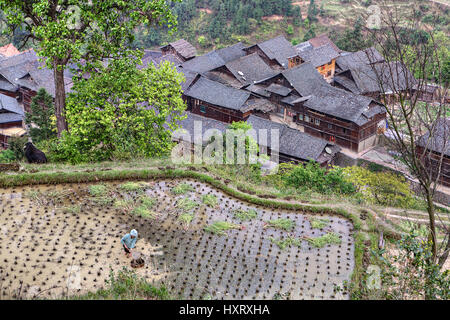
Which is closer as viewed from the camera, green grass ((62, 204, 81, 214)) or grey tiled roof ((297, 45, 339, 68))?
green grass ((62, 204, 81, 214))

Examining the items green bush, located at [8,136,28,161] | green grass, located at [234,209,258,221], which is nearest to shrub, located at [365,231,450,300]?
green grass, located at [234,209,258,221]

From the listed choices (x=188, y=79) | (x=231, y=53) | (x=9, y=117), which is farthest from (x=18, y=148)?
(x=231, y=53)

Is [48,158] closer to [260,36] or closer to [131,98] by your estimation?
[131,98]

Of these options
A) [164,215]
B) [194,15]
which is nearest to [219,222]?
[164,215]

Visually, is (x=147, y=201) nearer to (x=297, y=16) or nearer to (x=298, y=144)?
(x=298, y=144)

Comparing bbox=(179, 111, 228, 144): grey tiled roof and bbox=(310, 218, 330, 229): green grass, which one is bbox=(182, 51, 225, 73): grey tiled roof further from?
bbox=(310, 218, 330, 229): green grass
